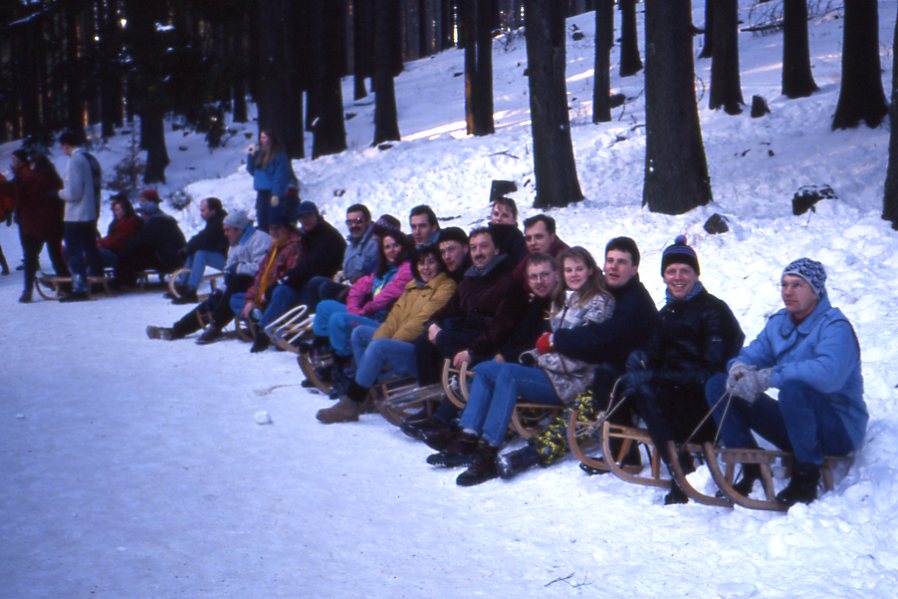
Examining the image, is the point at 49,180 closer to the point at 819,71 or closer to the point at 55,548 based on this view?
the point at 55,548

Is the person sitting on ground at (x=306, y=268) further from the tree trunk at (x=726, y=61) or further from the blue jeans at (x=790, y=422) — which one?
the tree trunk at (x=726, y=61)

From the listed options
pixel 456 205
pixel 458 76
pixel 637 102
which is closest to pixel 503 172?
pixel 456 205

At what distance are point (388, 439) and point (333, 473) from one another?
0.99m

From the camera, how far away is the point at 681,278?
229 inches

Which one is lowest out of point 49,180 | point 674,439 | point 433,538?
point 433,538

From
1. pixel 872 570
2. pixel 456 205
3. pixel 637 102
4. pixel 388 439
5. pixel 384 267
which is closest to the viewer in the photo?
pixel 872 570

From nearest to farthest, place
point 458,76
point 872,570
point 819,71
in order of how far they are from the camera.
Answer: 1. point 872,570
2. point 819,71
3. point 458,76

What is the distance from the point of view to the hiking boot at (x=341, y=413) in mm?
7867

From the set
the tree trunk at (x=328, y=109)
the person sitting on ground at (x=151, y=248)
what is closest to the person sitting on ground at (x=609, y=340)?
the person sitting on ground at (x=151, y=248)

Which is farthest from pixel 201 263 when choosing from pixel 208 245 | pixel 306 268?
pixel 306 268

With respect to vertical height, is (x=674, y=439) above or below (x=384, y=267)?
below

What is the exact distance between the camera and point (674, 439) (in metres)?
5.61

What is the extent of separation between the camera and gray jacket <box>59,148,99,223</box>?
45.6ft

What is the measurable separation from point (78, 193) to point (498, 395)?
9297 millimetres
